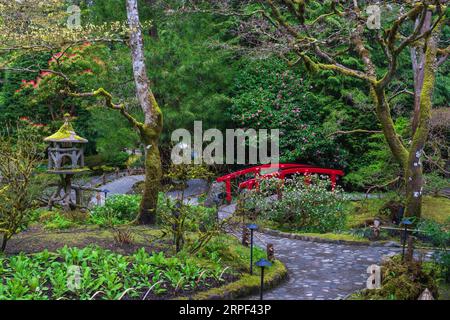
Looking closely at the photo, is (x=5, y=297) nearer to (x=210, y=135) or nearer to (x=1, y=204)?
(x=1, y=204)

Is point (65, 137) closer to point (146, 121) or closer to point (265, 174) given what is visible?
point (146, 121)

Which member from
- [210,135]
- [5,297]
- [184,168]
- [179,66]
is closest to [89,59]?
[179,66]

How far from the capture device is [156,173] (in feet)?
39.3

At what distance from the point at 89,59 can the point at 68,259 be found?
14319mm

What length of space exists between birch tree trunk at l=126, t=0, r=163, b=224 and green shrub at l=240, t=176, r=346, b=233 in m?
2.55

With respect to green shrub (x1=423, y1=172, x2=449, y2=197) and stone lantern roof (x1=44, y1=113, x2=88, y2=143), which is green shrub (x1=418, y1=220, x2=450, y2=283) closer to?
green shrub (x1=423, y1=172, x2=449, y2=197)

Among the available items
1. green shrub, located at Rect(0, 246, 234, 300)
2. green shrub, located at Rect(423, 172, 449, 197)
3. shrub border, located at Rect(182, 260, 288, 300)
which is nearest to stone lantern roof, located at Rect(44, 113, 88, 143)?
green shrub, located at Rect(0, 246, 234, 300)

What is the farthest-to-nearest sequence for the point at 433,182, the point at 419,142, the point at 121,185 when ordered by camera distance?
the point at 121,185
the point at 433,182
the point at 419,142

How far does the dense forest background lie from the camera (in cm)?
1875

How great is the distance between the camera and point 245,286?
8.18m

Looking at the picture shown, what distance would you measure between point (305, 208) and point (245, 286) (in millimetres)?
5579

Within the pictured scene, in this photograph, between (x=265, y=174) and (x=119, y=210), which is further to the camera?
(x=265, y=174)

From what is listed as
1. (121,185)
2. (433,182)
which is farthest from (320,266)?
(121,185)

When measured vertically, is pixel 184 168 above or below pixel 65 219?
above
